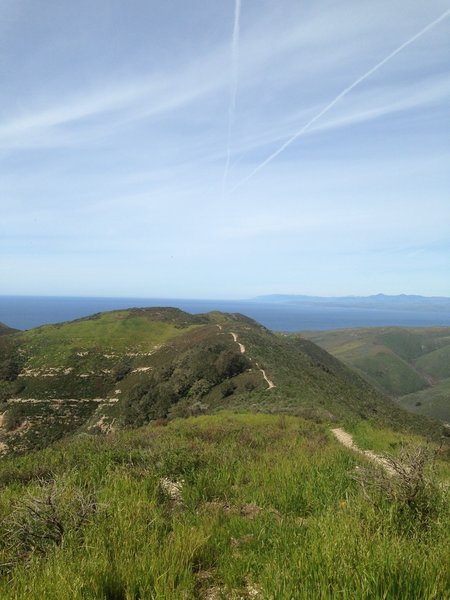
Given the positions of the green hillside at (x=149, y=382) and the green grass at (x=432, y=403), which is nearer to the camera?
the green hillside at (x=149, y=382)

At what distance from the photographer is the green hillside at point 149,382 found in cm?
3466

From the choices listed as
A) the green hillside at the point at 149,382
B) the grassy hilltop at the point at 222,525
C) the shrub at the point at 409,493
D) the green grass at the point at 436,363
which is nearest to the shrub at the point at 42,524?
the grassy hilltop at the point at 222,525

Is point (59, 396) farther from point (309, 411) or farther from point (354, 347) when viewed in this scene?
point (354, 347)

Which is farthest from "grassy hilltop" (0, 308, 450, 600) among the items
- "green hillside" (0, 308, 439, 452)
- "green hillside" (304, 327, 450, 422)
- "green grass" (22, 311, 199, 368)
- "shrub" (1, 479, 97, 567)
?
"green hillside" (304, 327, 450, 422)

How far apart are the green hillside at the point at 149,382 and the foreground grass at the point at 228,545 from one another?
18915 millimetres

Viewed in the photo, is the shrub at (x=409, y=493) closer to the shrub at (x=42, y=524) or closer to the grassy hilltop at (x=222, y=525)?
the grassy hilltop at (x=222, y=525)

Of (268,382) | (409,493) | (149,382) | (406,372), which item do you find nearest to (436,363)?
(406,372)

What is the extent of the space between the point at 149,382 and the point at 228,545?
147 ft

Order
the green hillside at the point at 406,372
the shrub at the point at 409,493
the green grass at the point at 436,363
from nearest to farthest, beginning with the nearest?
the shrub at the point at 409,493 < the green hillside at the point at 406,372 < the green grass at the point at 436,363

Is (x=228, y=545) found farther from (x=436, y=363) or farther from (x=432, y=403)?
(x=436, y=363)

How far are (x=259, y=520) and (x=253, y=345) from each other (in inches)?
1930

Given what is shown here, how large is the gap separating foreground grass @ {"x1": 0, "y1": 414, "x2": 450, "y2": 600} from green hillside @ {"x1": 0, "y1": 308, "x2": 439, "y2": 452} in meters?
18.9

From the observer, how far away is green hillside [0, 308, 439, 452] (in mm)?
34656

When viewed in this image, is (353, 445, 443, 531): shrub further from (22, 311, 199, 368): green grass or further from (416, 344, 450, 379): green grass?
(416, 344, 450, 379): green grass
